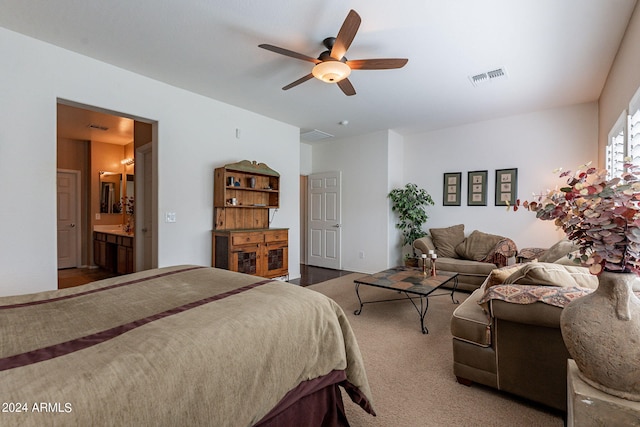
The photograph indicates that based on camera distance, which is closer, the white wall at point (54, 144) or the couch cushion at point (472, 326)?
the couch cushion at point (472, 326)

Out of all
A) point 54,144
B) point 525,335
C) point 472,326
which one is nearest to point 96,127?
point 54,144

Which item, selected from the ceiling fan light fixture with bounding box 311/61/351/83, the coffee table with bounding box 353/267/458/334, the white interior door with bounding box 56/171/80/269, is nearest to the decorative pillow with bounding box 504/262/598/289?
the coffee table with bounding box 353/267/458/334

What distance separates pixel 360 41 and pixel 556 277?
2374 millimetres

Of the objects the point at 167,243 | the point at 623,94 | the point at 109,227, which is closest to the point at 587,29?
the point at 623,94

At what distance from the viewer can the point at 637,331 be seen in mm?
1057

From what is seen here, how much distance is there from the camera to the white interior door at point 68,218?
19.7ft

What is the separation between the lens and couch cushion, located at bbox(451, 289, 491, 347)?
6.36 feet

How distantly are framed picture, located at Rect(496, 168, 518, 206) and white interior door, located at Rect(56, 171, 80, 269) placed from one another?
27.0 ft

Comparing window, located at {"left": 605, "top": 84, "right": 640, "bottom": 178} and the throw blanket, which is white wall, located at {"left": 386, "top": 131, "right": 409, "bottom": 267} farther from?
the throw blanket

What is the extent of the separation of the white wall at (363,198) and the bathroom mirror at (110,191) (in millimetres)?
4673

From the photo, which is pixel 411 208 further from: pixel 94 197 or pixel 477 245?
pixel 94 197

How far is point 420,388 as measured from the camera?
2029mm

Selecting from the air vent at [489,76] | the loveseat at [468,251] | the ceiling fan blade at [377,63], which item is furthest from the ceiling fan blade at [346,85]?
the loveseat at [468,251]

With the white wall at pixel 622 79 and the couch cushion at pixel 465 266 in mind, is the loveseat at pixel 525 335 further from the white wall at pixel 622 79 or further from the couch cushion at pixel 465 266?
the couch cushion at pixel 465 266
